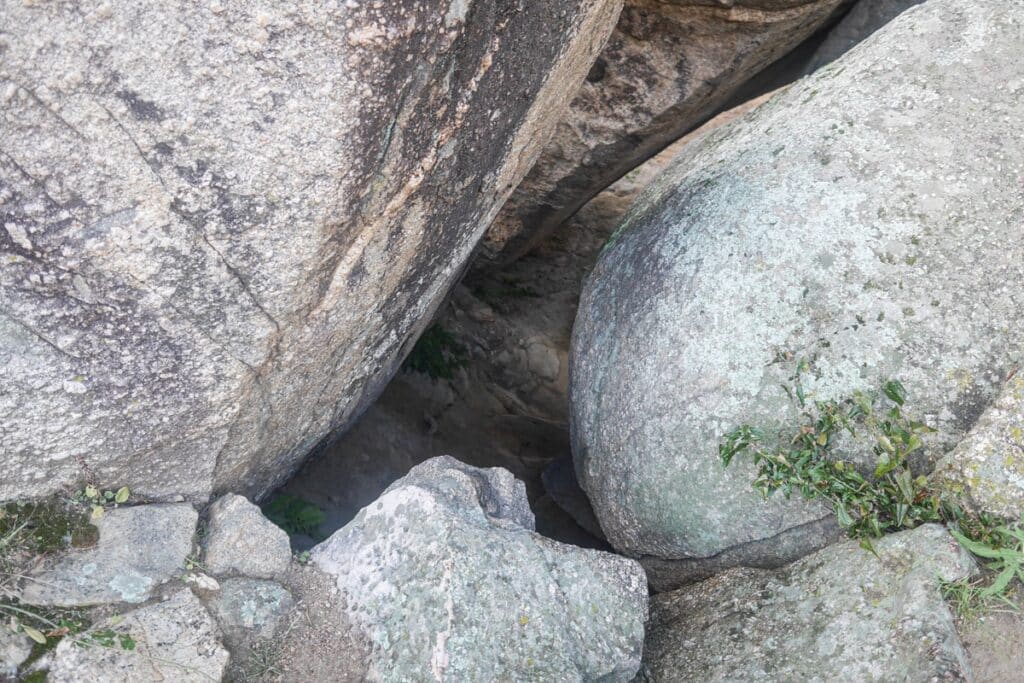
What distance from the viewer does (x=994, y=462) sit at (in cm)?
185

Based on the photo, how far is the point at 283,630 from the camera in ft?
5.73

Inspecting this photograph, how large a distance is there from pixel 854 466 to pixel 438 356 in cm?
192

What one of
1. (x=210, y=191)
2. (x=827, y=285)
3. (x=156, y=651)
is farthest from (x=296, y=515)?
(x=827, y=285)

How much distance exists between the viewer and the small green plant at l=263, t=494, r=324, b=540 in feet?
9.74

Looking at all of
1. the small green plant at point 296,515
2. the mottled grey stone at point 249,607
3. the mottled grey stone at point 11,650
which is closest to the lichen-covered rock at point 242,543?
the mottled grey stone at point 249,607

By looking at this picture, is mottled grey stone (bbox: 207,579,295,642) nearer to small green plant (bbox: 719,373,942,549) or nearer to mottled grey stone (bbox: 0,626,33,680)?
mottled grey stone (bbox: 0,626,33,680)

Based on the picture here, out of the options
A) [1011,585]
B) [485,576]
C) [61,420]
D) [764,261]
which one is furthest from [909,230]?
[61,420]

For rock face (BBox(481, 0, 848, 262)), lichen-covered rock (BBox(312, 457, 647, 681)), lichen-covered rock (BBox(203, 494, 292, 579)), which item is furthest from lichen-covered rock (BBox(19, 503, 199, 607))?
rock face (BBox(481, 0, 848, 262))

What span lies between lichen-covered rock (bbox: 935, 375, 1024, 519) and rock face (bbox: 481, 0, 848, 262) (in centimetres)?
129

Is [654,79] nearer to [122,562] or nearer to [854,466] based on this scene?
[854,466]

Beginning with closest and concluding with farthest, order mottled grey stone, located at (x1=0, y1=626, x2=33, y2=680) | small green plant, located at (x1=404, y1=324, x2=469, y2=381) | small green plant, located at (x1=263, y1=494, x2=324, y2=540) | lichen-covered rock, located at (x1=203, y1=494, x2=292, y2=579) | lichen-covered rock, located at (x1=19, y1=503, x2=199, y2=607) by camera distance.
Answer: mottled grey stone, located at (x1=0, y1=626, x2=33, y2=680)
lichen-covered rock, located at (x1=19, y1=503, x2=199, y2=607)
lichen-covered rock, located at (x1=203, y1=494, x2=292, y2=579)
small green plant, located at (x1=263, y1=494, x2=324, y2=540)
small green plant, located at (x1=404, y1=324, x2=469, y2=381)

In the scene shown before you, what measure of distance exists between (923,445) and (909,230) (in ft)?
1.40

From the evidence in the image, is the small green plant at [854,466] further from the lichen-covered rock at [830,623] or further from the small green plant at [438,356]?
the small green plant at [438,356]

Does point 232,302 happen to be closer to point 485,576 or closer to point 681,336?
point 485,576
